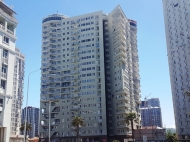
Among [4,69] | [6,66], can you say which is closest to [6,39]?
[6,66]

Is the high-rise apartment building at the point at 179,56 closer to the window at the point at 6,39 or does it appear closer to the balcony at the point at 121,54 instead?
the balcony at the point at 121,54

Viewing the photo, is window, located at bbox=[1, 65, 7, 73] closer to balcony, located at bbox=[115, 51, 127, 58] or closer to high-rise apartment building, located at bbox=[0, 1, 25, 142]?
high-rise apartment building, located at bbox=[0, 1, 25, 142]

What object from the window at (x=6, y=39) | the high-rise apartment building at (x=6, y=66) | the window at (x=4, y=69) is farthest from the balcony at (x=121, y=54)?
the window at (x=4, y=69)

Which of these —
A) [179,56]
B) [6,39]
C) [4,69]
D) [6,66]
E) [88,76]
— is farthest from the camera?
[88,76]

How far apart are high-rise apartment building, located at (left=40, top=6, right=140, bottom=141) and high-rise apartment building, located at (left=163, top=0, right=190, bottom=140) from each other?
69.9 feet

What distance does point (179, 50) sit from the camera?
116062 mm

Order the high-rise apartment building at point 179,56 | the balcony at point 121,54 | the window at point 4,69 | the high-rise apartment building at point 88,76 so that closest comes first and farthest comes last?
the window at point 4,69, the high-rise apartment building at point 179,56, the high-rise apartment building at point 88,76, the balcony at point 121,54

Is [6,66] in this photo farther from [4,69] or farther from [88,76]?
[88,76]

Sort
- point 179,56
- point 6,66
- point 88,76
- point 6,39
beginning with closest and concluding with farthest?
1. point 6,66
2. point 6,39
3. point 179,56
4. point 88,76

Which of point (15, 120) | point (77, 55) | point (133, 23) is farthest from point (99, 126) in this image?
point (133, 23)

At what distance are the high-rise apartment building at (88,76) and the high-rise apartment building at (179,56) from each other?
21.3 metres

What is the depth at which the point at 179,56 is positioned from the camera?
378ft

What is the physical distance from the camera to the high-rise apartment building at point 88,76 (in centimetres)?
11150

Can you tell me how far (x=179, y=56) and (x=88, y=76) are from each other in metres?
44.0
